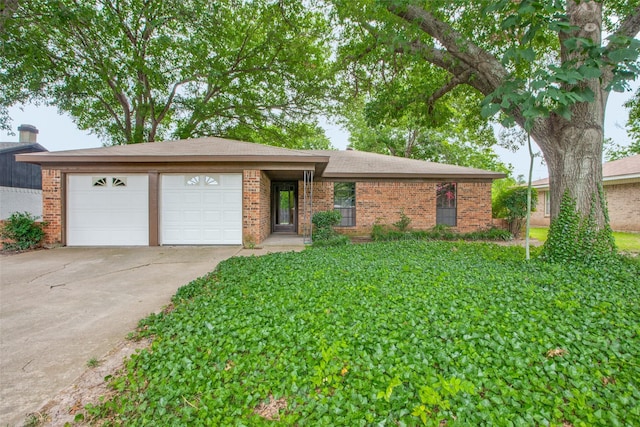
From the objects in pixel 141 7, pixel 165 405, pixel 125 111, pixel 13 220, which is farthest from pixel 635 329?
pixel 125 111

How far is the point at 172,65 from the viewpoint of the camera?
514 inches

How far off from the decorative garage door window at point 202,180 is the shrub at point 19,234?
3.91 meters

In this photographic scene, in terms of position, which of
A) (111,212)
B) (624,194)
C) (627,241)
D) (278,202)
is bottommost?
(627,241)

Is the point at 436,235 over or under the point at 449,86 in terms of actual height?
under

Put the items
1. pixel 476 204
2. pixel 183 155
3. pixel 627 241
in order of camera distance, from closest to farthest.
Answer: pixel 183 155, pixel 627 241, pixel 476 204

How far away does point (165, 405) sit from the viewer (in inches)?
69.9

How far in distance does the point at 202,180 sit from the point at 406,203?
6.87 metres

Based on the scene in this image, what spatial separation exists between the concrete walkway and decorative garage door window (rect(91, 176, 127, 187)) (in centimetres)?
196

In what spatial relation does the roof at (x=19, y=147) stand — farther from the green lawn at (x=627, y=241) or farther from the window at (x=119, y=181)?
the green lawn at (x=627, y=241)

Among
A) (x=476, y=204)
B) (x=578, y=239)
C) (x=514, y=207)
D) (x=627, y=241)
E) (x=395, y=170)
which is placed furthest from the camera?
(x=476, y=204)

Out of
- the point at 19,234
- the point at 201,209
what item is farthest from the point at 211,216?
the point at 19,234

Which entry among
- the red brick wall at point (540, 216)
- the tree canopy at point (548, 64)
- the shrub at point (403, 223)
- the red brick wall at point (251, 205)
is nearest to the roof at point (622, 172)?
the red brick wall at point (540, 216)

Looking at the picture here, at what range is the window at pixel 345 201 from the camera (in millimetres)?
10984

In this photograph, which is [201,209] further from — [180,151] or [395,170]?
[395,170]
